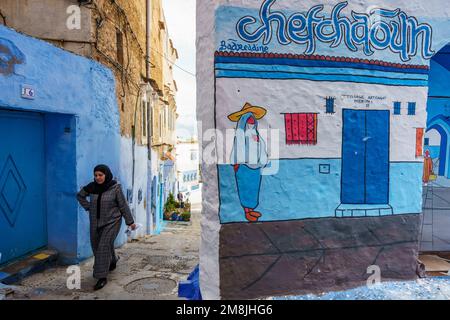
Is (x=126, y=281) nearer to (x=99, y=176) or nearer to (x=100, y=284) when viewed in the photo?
(x=100, y=284)

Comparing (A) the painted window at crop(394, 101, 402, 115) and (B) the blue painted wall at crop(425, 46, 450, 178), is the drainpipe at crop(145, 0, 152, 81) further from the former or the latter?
(A) the painted window at crop(394, 101, 402, 115)

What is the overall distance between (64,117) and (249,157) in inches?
115

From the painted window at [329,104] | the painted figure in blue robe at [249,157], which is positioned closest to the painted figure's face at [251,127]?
the painted figure in blue robe at [249,157]

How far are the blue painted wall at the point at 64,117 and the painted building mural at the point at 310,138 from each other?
2112 mm

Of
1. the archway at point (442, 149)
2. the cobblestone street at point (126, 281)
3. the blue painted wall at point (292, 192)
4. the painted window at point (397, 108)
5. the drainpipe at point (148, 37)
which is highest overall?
the drainpipe at point (148, 37)

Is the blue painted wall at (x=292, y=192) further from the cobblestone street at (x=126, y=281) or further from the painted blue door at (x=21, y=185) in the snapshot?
the painted blue door at (x=21, y=185)

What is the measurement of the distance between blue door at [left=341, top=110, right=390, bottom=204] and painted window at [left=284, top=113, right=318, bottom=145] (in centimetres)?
32

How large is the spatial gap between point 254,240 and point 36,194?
3.11m

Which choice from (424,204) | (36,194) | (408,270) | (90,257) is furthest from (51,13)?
(424,204)

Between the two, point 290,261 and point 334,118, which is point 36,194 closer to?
point 290,261

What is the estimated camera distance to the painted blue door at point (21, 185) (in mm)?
3859

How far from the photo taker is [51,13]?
5078 mm

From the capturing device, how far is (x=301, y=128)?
3047 millimetres

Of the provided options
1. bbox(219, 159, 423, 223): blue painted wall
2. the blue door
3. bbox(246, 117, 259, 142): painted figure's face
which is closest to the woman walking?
bbox(219, 159, 423, 223): blue painted wall
